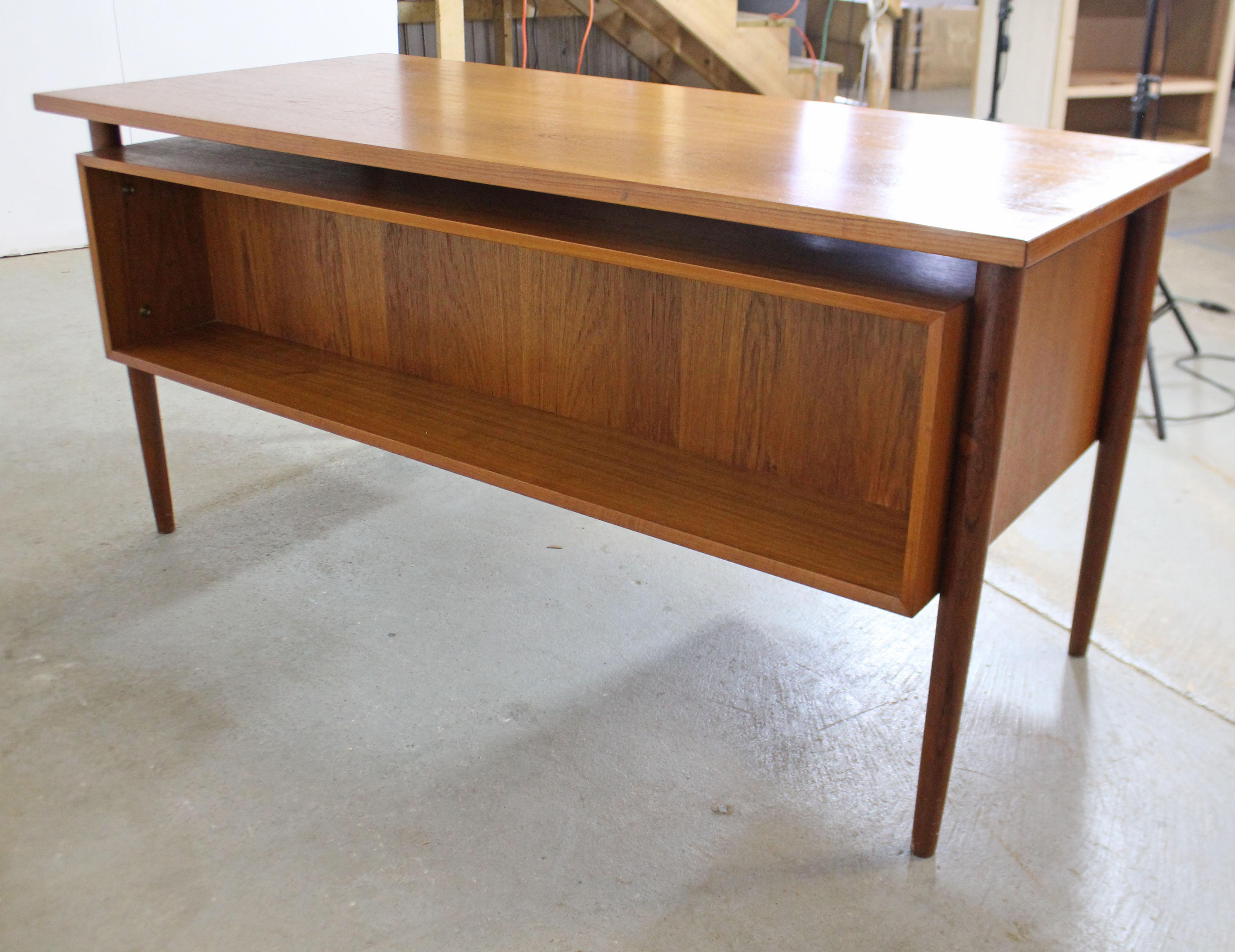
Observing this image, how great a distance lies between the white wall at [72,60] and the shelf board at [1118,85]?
3175 mm

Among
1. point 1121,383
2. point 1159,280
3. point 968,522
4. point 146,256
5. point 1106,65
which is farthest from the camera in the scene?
point 1106,65

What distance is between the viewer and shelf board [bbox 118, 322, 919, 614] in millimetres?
1394

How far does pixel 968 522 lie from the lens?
49.8 inches

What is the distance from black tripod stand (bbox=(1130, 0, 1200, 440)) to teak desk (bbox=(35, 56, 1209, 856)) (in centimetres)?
113

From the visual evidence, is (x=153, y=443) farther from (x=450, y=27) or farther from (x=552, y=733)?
(x=450, y=27)

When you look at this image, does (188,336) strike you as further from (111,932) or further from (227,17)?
(227,17)

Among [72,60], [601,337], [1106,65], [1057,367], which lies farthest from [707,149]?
[1106,65]

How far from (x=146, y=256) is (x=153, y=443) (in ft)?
1.15

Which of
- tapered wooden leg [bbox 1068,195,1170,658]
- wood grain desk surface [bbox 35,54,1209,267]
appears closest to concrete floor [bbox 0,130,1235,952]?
tapered wooden leg [bbox 1068,195,1170,658]

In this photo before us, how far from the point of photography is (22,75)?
13.0 feet

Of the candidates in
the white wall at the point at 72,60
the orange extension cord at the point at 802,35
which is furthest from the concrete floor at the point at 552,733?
the orange extension cord at the point at 802,35

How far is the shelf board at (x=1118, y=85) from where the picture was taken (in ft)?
15.0

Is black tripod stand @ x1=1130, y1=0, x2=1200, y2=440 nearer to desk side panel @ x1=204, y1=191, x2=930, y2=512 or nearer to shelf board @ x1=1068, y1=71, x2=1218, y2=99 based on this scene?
shelf board @ x1=1068, y1=71, x2=1218, y2=99

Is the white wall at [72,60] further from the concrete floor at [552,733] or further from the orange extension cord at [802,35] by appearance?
the orange extension cord at [802,35]
